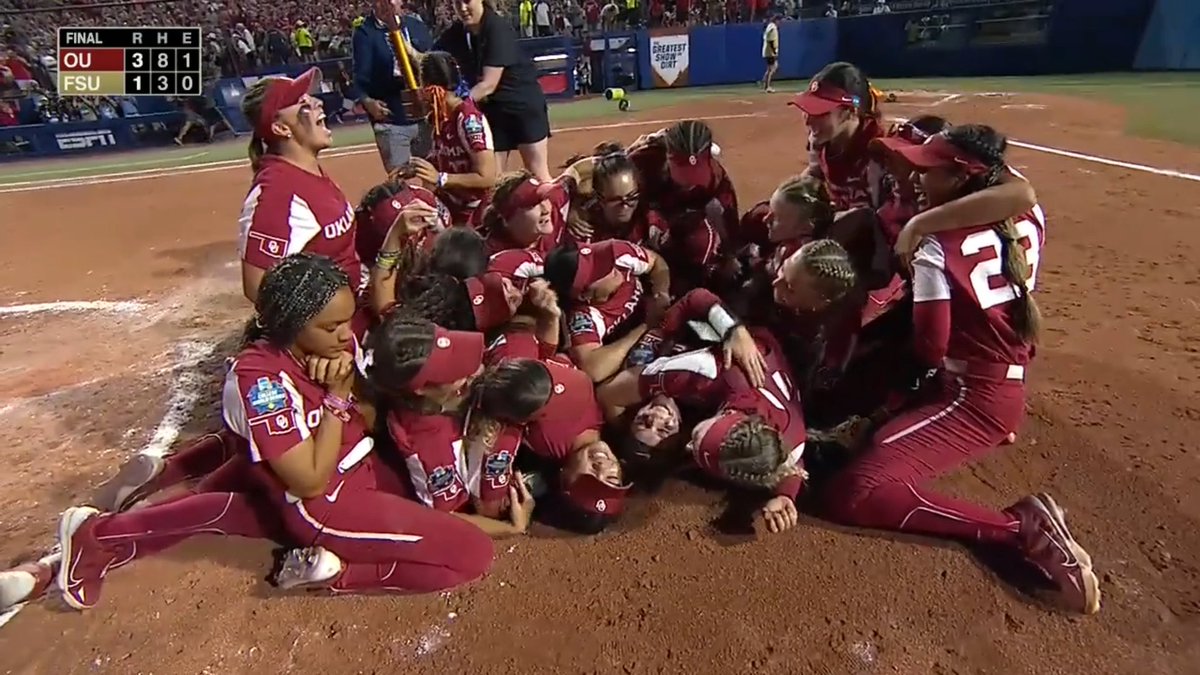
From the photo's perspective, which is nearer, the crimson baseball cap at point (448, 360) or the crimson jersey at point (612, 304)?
the crimson baseball cap at point (448, 360)

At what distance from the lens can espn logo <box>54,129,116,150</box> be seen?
53.5ft

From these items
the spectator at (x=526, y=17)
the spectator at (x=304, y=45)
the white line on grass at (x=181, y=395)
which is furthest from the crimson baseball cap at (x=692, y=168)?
the spectator at (x=526, y=17)

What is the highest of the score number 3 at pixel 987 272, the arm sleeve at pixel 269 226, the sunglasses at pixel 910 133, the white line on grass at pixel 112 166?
the white line on grass at pixel 112 166

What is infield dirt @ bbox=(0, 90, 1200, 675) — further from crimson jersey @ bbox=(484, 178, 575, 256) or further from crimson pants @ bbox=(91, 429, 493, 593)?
crimson jersey @ bbox=(484, 178, 575, 256)

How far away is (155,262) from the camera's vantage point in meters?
7.44

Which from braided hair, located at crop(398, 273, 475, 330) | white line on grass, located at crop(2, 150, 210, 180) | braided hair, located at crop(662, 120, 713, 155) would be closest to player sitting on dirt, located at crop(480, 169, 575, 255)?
braided hair, located at crop(398, 273, 475, 330)

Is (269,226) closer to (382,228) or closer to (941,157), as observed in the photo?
(382,228)

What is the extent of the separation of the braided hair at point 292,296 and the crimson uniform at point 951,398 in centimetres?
205

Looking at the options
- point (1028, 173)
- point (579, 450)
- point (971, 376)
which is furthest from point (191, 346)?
point (1028, 173)

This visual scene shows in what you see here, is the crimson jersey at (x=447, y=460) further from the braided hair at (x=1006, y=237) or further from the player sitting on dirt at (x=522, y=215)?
the braided hair at (x=1006, y=237)

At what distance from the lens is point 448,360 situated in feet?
9.64

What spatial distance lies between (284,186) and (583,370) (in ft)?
4.94

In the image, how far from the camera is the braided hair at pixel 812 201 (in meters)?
3.78

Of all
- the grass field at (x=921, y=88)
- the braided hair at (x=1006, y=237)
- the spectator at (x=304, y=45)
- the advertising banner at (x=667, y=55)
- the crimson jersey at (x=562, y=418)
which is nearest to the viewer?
the braided hair at (x=1006, y=237)
